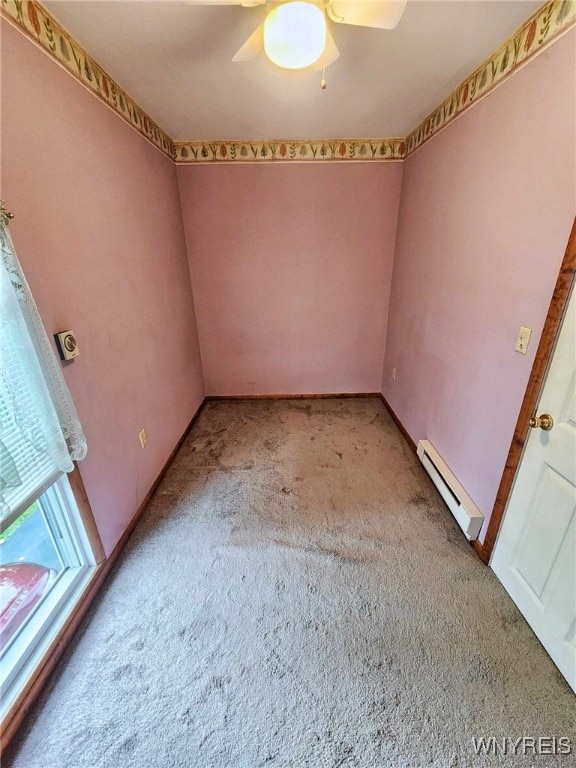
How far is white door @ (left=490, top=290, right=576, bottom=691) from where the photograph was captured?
1102mm

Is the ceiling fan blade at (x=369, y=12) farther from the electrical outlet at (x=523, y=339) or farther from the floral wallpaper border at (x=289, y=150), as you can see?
the floral wallpaper border at (x=289, y=150)

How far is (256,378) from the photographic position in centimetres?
334

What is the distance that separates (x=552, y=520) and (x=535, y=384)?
1.73ft

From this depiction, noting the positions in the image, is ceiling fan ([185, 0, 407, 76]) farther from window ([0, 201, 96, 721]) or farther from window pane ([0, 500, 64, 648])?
window pane ([0, 500, 64, 648])

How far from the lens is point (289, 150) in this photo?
2.56m

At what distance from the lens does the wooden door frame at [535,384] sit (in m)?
1.09

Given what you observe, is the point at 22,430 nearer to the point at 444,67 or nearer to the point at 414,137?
the point at 444,67

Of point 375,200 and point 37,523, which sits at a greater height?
point 375,200

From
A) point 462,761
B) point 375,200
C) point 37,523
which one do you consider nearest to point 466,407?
point 462,761

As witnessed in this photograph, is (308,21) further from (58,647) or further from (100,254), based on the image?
(58,647)

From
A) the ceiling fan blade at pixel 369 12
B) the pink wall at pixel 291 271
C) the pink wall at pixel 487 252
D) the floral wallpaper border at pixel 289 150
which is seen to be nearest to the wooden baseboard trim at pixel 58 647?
the pink wall at pixel 291 271

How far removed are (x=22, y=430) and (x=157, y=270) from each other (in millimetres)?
1506

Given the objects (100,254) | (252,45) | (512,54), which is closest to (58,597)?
(100,254)

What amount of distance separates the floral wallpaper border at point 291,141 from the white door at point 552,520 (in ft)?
3.64
